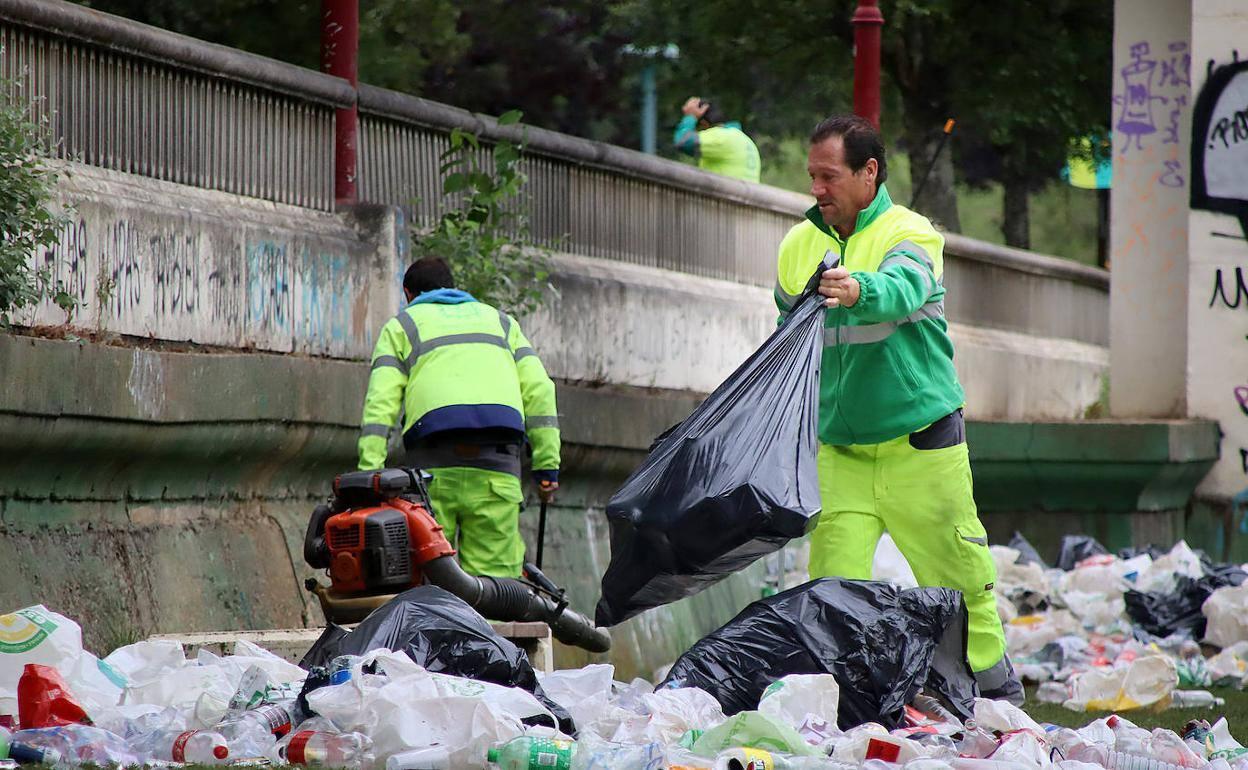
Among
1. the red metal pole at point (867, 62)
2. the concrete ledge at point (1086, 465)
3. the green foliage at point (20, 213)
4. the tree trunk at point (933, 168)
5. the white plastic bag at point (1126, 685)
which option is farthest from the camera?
the tree trunk at point (933, 168)

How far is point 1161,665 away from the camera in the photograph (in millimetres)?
8680

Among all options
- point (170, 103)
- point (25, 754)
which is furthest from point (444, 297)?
point (25, 754)

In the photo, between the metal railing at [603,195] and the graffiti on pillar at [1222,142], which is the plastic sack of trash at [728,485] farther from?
the graffiti on pillar at [1222,142]

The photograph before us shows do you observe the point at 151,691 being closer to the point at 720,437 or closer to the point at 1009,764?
the point at 720,437

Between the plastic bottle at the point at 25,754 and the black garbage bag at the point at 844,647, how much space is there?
5.65 feet

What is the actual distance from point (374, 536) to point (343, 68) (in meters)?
3.11

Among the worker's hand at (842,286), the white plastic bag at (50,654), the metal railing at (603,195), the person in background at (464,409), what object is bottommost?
the white plastic bag at (50,654)

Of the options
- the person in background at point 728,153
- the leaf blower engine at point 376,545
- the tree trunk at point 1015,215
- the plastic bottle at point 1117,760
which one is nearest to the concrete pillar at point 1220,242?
the person in background at point 728,153

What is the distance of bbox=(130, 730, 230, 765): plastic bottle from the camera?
542cm

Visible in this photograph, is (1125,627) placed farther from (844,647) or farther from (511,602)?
(844,647)

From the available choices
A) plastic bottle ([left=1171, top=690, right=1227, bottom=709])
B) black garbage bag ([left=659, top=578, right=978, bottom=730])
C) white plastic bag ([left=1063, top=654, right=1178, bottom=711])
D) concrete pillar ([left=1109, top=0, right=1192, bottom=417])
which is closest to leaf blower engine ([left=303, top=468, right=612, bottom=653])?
black garbage bag ([left=659, top=578, right=978, bottom=730])

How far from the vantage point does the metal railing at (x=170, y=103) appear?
784cm

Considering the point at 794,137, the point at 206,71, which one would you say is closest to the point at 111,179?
the point at 206,71

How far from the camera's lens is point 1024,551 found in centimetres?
1259
